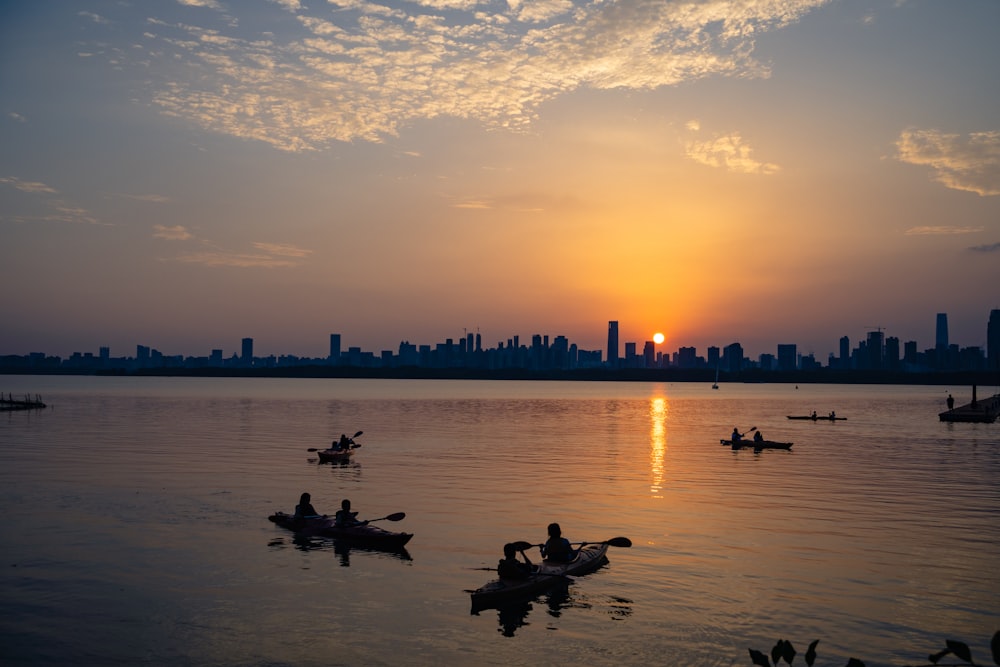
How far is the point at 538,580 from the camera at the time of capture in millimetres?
26375

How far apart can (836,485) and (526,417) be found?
3308 inches

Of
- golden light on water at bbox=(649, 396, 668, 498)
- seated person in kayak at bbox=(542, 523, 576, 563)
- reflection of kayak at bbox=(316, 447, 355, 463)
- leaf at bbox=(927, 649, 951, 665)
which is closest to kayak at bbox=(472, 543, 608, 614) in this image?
seated person in kayak at bbox=(542, 523, 576, 563)

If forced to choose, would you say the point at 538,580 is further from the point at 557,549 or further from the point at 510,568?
the point at 557,549

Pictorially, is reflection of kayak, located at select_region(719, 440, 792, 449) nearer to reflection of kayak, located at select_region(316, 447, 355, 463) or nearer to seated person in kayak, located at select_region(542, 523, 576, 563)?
reflection of kayak, located at select_region(316, 447, 355, 463)

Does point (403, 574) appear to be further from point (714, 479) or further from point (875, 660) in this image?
point (714, 479)

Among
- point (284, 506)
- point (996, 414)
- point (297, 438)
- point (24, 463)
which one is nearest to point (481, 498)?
point (284, 506)

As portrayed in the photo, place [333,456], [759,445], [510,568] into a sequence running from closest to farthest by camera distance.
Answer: [510,568] → [333,456] → [759,445]

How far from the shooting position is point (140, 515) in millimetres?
39188

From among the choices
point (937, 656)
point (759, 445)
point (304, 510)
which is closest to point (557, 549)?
point (304, 510)

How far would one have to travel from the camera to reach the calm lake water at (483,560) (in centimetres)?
2167

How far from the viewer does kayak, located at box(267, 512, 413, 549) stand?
32531 millimetres

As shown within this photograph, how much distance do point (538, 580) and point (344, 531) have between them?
10552 mm

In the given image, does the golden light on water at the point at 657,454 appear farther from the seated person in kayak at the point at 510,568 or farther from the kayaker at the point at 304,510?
the seated person in kayak at the point at 510,568

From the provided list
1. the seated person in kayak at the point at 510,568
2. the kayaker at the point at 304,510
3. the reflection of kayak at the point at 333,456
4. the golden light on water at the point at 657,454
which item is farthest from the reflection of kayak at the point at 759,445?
the seated person in kayak at the point at 510,568
